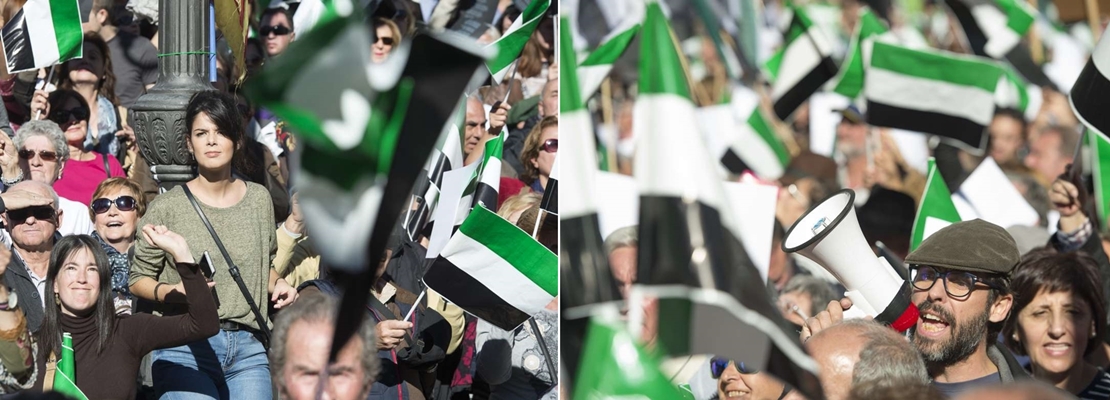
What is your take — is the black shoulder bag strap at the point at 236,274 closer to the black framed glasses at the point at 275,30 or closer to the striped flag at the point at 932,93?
the black framed glasses at the point at 275,30

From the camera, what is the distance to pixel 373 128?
12.6 feet

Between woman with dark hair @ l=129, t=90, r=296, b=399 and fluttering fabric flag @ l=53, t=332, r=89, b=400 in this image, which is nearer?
fluttering fabric flag @ l=53, t=332, r=89, b=400

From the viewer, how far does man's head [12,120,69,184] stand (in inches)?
281

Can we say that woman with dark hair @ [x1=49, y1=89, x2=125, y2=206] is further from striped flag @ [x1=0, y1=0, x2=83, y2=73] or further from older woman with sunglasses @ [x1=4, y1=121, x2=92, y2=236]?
striped flag @ [x1=0, y1=0, x2=83, y2=73]

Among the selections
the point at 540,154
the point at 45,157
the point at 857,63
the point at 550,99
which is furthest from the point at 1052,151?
the point at 45,157

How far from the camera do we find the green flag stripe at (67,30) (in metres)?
7.57

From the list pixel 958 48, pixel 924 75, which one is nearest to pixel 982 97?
pixel 924 75

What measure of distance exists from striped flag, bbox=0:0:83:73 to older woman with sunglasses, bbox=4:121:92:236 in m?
0.46

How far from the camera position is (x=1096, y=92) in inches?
186

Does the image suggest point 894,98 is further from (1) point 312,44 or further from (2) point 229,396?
(1) point 312,44

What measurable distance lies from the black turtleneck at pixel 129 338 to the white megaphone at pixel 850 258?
203cm

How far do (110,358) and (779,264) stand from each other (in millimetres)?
3724

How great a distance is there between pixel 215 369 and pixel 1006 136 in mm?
7379

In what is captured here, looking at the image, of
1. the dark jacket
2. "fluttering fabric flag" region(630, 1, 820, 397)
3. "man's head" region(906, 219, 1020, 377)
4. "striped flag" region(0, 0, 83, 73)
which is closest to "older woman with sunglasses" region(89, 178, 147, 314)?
the dark jacket
